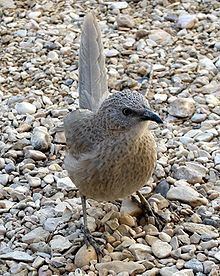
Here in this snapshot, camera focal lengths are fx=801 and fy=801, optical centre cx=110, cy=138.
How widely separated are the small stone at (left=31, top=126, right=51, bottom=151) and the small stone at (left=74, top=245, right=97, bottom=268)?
1.06 metres

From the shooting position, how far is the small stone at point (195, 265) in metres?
4.02

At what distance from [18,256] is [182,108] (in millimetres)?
1716

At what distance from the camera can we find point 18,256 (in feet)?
13.8

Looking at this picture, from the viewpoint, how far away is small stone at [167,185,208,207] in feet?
14.8

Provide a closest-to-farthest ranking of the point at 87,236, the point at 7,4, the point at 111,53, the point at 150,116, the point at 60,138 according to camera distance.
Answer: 1. the point at 150,116
2. the point at 87,236
3. the point at 60,138
4. the point at 111,53
5. the point at 7,4

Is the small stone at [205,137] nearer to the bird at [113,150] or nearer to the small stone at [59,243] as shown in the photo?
the bird at [113,150]

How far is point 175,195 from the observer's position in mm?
4543

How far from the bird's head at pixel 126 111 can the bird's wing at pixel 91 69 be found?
734mm

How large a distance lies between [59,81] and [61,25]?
2.87 ft

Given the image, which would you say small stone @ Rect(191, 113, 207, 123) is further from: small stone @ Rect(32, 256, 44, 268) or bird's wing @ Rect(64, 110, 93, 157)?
small stone @ Rect(32, 256, 44, 268)

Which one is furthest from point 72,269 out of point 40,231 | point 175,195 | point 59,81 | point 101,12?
point 101,12

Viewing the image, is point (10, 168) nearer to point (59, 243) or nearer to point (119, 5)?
point (59, 243)

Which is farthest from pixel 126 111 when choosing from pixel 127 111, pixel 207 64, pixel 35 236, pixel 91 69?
pixel 207 64

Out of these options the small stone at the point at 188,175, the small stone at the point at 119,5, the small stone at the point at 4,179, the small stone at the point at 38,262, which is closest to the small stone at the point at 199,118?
the small stone at the point at 188,175
